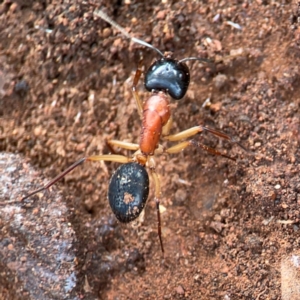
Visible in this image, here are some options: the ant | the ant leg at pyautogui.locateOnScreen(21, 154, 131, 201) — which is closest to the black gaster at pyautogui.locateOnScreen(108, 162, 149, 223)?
the ant

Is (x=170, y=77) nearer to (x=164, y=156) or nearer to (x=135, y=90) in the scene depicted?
(x=135, y=90)

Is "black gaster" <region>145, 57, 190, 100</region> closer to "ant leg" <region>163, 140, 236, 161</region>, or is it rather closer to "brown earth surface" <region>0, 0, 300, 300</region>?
"brown earth surface" <region>0, 0, 300, 300</region>

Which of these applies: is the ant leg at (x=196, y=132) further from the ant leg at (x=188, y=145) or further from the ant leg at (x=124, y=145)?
the ant leg at (x=124, y=145)

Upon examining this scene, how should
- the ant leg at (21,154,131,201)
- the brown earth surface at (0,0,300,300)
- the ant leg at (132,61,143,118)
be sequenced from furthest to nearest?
the ant leg at (132,61,143,118), the ant leg at (21,154,131,201), the brown earth surface at (0,0,300,300)

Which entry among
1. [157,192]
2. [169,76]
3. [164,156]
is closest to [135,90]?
[169,76]

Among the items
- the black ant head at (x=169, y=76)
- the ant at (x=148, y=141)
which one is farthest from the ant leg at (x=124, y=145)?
the black ant head at (x=169, y=76)

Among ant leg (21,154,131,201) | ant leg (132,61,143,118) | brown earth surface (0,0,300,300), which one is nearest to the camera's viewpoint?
brown earth surface (0,0,300,300)

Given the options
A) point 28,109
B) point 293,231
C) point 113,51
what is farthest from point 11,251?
point 293,231
